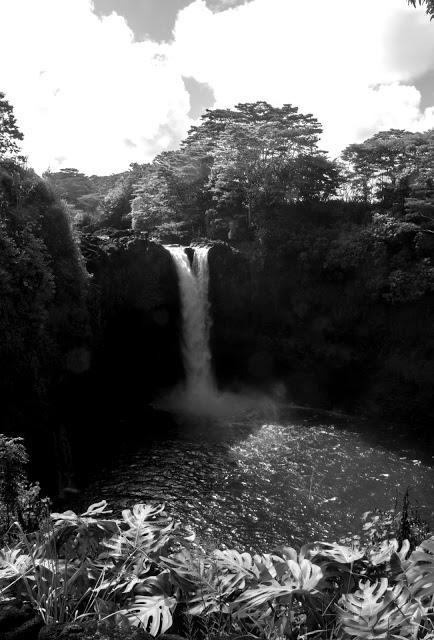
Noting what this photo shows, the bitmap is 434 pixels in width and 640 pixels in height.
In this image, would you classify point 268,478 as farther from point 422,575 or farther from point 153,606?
point 153,606

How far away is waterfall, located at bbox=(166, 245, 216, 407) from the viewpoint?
71.0ft

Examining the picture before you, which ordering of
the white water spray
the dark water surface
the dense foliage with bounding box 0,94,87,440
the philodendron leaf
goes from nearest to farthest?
1. the philodendron leaf
2. the dark water surface
3. the dense foliage with bounding box 0,94,87,440
4. the white water spray

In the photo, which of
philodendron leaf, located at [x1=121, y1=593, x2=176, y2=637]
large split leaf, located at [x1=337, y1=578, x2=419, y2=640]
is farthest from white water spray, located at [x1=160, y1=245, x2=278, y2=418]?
large split leaf, located at [x1=337, y1=578, x2=419, y2=640]

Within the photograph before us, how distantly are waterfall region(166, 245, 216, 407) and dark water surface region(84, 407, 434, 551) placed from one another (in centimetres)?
451

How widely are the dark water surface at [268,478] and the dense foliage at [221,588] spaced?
7697 mm

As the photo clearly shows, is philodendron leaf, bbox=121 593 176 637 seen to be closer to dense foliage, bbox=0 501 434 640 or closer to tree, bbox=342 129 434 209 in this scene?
dense foliage, bbox=0 501 434 640

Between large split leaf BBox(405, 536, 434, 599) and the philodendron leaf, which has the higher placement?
large split leaf BBox(405, 536, 434, 599)

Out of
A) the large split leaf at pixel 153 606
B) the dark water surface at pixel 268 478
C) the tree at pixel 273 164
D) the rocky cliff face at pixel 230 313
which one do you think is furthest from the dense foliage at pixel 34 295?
the tree at pixel 273 164

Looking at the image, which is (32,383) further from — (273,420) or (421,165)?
(421,165)

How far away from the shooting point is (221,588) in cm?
292

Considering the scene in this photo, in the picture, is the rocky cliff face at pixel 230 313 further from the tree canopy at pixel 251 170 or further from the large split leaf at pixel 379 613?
the large split leaf at pixel 379 613

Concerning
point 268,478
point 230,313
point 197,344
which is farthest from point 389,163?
point 268,478

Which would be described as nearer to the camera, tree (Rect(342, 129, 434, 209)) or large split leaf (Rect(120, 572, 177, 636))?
large split leaf (Rect(120, 572, 177, 636))

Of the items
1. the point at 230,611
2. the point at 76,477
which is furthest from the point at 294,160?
the point at 230,611
